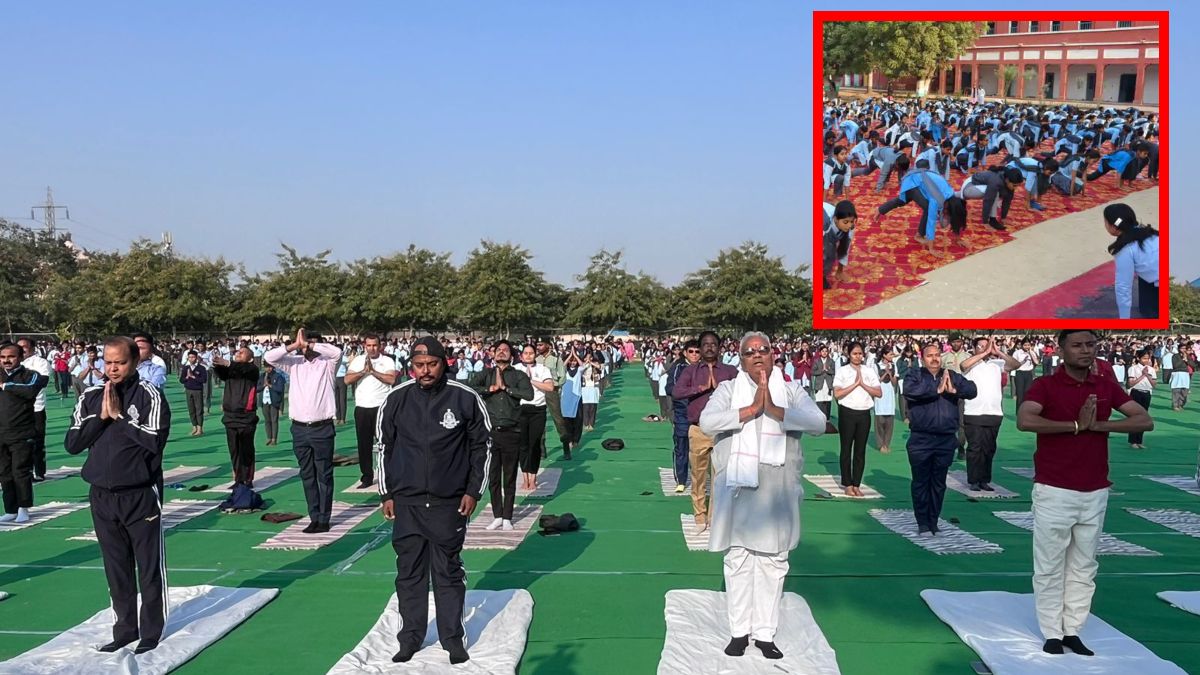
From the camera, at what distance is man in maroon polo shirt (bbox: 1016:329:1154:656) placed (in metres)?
4.62

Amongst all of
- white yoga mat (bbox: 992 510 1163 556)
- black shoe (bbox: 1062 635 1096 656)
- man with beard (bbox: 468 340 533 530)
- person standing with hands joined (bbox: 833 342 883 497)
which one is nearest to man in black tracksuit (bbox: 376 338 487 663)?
man with beard (bbox: 468 340 533 530)

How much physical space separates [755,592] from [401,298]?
45659 millimetres

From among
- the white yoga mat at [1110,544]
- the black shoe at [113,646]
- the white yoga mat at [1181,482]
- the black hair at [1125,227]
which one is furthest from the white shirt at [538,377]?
the black hair at [1125,227]

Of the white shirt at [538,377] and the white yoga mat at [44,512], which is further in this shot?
the white shirt at [538,377]

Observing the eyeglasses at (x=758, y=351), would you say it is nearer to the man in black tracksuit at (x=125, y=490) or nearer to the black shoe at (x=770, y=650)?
the black shoe at (x=770, y=650)

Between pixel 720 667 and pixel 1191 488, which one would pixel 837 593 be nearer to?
pixel 720 667

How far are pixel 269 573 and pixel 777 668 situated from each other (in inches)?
148

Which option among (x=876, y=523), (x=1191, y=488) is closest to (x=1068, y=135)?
(x=1191, y=488)

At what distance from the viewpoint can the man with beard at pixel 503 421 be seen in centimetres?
800

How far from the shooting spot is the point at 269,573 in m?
6.41

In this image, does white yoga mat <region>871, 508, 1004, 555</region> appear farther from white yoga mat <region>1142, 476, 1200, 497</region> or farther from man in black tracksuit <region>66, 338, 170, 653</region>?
man in black tracksuit <region>66, 338, 170, 653</region>

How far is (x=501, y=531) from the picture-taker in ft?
25.8

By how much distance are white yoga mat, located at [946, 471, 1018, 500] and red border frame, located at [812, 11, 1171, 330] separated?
13.0 ft

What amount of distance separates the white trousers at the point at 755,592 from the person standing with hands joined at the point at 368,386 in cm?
522
